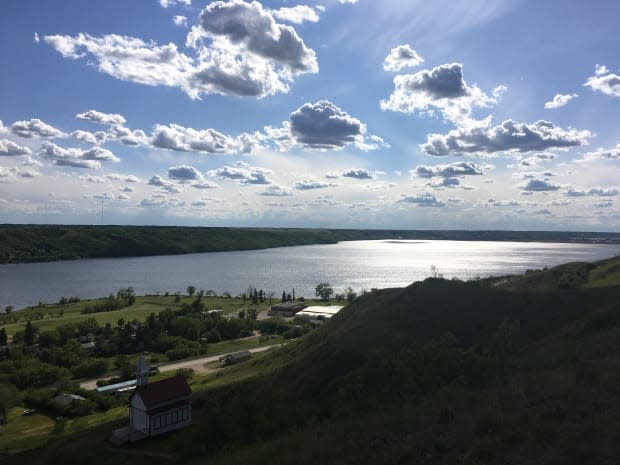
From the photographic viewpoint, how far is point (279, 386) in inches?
1603

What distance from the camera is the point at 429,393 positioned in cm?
2586

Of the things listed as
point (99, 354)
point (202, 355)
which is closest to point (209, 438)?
point (202, 355)

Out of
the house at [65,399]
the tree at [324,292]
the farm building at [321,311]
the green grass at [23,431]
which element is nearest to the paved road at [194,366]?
the house at [65,399]

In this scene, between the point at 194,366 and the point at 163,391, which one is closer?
the point at 163,391

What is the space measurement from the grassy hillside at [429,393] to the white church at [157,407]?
136 cm

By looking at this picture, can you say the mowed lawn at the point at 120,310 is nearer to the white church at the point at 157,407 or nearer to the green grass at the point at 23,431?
the green grass at the point at 23,431

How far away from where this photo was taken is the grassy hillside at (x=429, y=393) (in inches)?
595

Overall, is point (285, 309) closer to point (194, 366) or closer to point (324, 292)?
point (324, 292)

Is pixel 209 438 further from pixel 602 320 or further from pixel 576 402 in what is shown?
pixel 602 320

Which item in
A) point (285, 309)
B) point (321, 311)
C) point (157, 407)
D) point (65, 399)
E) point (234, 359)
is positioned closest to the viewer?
point (157, 407)

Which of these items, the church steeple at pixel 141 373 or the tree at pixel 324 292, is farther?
the tree at pixel 324 292

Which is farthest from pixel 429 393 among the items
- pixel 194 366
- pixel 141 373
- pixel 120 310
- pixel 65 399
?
pixel 120 310

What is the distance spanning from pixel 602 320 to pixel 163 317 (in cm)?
9097

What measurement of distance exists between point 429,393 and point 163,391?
24179 millimetres
